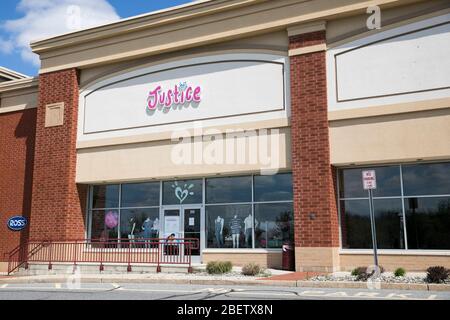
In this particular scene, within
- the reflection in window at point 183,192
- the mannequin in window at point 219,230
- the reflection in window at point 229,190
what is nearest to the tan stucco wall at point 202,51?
the reflection in window at point 229,190

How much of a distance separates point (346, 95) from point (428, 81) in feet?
8.76

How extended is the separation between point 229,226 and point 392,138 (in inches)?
276

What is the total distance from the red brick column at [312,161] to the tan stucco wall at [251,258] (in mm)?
1364

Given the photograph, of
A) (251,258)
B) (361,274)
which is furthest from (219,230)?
(361,274)

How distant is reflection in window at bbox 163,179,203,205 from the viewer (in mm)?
21266

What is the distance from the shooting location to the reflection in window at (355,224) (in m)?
18.0

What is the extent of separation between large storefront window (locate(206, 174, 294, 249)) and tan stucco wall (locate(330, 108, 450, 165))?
2648 millimetres

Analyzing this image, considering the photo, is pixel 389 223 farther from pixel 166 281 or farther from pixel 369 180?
pixel 166 281

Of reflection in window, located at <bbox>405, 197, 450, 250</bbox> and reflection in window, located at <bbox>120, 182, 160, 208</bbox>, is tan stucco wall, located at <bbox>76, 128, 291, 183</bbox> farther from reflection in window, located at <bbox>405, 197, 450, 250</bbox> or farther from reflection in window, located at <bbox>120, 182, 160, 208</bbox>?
reflection in window, located at <bbox>405, 197, 450, 250</bbox>

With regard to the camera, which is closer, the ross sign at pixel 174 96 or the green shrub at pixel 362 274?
the green shrub at pixel 362 274

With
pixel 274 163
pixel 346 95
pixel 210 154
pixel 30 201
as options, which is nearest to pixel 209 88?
pixel 210 154

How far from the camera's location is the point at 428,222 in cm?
1708

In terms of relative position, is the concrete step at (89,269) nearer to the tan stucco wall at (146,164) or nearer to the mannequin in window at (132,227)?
the mannequin in window at (132,227)

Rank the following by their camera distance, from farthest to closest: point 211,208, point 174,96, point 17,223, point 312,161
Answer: point 17,223, point 174,96, point 211,208, point 312,161
